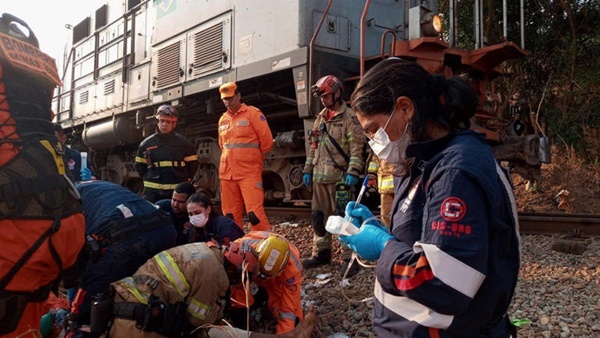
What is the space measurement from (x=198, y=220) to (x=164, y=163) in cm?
179

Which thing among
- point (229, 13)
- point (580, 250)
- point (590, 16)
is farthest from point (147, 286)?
point (590, 16)

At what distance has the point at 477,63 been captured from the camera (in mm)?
5156

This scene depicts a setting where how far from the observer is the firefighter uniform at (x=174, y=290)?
96.3 inches

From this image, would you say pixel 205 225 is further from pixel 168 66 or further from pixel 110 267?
pixel 168 66

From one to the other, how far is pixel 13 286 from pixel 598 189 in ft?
30.5

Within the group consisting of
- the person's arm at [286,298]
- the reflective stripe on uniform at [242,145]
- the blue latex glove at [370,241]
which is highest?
the reflective stripe on uniform at [242,145]

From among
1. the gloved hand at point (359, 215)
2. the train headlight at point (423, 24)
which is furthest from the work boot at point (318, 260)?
the gloved hand at point (359, 215)

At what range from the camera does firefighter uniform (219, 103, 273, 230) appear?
16.7 ft

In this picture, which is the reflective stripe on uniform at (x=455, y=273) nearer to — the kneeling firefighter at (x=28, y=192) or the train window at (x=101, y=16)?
the kneeling firefighter at (x=28, y=192)

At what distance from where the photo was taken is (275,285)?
128 inches

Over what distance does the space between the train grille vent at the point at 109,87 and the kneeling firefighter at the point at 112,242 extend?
24.2 ft

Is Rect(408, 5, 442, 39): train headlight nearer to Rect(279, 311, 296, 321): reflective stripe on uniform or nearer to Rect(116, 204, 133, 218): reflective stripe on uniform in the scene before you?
Rect(279, 311, 296, 321): reflective stripe on uniform

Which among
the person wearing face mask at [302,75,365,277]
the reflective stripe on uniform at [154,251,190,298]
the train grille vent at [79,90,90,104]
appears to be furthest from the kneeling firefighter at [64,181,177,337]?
the train grille vent at [79,90,90,104]

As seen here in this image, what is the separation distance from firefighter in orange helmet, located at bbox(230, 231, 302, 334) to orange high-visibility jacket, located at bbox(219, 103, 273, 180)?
1.82 metres
